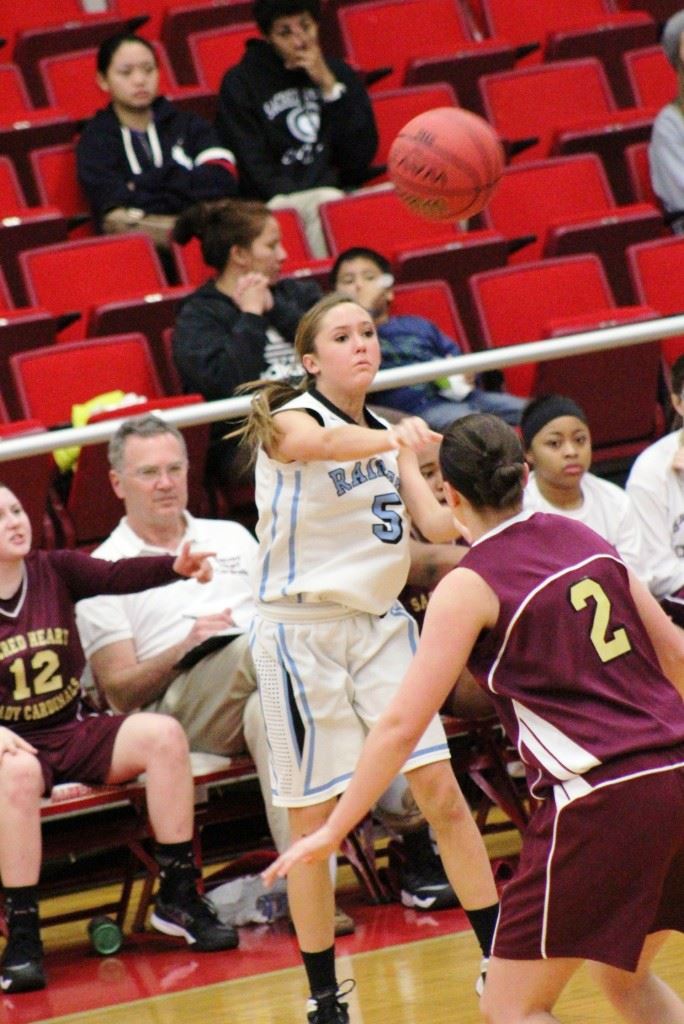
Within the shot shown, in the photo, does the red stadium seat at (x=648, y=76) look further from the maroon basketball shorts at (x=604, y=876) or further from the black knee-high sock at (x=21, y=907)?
the maroon basketball shorts at (x=604, y=876)

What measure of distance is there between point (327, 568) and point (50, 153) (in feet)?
12.5

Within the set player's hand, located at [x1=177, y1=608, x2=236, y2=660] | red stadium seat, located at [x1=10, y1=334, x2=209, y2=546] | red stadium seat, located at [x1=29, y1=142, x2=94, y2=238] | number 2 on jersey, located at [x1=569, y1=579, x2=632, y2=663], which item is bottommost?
player's hand, located at [x1=177, y1=608, x2=236, y2=660]

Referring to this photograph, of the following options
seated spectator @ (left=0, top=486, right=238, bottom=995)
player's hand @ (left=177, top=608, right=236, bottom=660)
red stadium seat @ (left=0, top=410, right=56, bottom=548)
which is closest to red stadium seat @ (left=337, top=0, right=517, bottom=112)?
red stadium seat @ (left=0, top=410, right=56, bottom=548)

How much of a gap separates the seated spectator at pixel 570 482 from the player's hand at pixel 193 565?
1174mm

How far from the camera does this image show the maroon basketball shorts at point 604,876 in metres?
2.79

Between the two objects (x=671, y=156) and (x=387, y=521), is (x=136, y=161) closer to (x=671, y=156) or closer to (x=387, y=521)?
(x=671, y=156)

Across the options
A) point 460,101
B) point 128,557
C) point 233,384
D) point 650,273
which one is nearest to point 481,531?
point 128,557

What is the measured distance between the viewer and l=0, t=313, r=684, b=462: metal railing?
490cm

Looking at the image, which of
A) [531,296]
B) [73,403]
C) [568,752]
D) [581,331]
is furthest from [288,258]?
[568,752]

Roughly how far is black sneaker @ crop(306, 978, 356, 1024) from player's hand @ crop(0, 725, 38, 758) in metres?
1.18

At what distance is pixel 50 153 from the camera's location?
7289 mm

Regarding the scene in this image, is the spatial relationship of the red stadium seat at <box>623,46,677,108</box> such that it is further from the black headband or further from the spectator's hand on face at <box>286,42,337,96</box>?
the black headband

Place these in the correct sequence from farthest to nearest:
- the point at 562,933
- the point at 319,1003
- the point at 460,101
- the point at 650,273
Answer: the point at 460,101 → the point at 650,273 → the point at 319,1003 → the point at 562,933

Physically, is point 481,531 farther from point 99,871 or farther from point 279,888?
point 99,871
